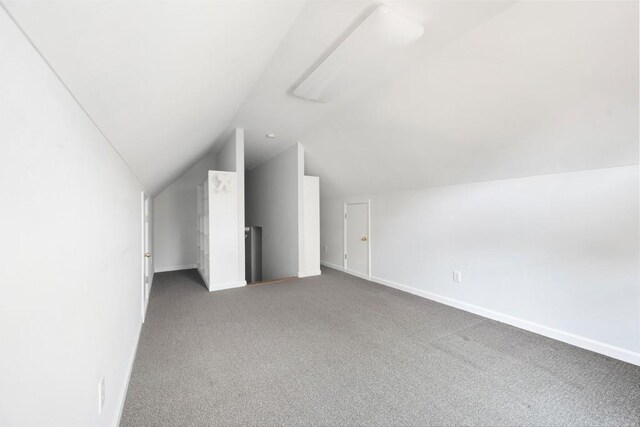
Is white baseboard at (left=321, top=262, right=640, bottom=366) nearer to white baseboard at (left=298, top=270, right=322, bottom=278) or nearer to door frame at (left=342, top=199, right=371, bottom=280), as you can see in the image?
door frame at (left=342, top=199, right=371, bottom=280)

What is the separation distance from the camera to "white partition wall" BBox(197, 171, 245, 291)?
4.26m

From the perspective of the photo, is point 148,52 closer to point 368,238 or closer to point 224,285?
point 224,285

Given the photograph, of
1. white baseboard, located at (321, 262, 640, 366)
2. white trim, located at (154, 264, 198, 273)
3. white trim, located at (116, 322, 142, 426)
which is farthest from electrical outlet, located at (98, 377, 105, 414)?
white trim, located at (154, 264, 198, 273)

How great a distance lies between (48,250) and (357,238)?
15.3 feet

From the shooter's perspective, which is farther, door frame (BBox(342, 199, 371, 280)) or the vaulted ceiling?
door frame (BBox(342, 199, 371, 280))

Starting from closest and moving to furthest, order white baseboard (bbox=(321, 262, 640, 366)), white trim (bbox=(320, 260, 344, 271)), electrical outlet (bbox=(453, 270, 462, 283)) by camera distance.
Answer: white baseboard (bbox=(321, 262, 640, 366)) → electrical outlet (bbox=(453, 270, 462, 283)) → white trim (bbox=(320, 260, 344, 271))

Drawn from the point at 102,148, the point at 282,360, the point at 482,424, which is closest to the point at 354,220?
the point at 282,360

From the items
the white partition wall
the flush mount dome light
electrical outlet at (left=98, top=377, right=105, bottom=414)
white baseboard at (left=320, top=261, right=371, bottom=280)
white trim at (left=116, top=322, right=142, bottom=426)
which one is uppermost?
the flush mount dome light

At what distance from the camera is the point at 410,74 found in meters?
2.62

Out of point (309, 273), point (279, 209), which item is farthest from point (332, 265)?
point (279, 209)

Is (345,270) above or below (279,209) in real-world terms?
below

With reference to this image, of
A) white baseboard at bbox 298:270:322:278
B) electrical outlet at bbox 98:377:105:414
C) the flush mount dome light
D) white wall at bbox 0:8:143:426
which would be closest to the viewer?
white wall at bbox 0:8:143:426

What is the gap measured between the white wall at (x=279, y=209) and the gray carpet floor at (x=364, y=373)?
216 cm

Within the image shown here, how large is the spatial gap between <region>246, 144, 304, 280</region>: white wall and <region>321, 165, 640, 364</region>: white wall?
2.13 meters
